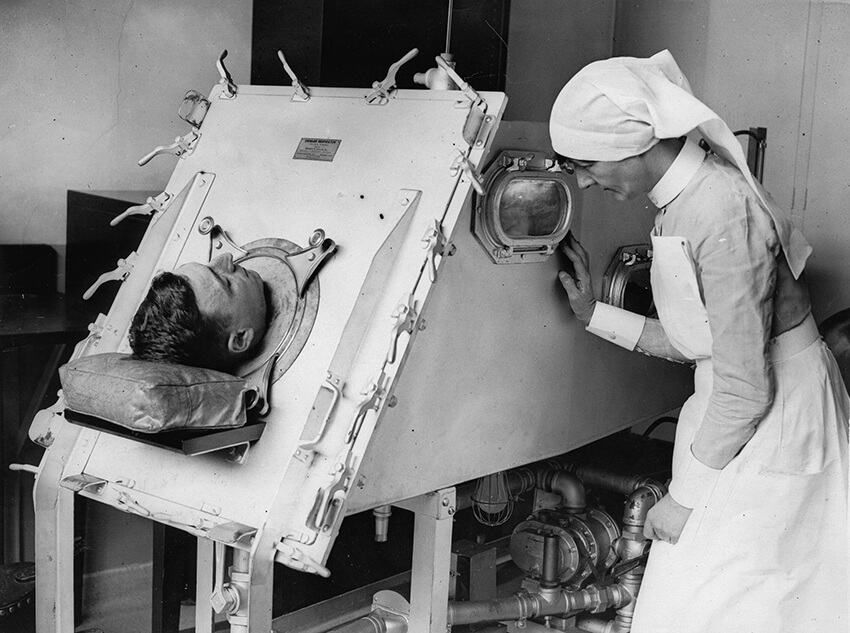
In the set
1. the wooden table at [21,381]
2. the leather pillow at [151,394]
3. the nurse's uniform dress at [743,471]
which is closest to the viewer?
the leather pillow at [151,394]

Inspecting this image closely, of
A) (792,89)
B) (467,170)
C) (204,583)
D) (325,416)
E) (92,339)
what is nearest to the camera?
(325,416)

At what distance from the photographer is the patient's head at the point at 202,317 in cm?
198

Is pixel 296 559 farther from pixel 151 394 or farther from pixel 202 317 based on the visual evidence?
pixel 202 317

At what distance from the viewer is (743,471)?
204cm

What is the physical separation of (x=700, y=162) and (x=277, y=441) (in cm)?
101

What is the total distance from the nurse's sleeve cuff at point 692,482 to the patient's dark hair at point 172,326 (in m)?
1.01

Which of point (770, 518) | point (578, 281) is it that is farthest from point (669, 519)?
point (578, 281)

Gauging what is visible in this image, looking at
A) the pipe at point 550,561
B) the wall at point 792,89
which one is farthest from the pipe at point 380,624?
the wall at point 792,89

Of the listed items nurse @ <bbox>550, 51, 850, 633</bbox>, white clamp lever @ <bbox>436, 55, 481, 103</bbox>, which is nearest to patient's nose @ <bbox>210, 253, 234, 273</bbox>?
white clamp lever @ <bbox>436, 55, 481, 103</bbox>

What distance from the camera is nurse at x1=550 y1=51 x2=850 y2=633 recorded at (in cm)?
188

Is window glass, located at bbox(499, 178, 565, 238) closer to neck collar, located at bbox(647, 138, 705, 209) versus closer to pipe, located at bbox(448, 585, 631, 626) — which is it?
neck collar, located at bbox(647, 138, 705, 209)

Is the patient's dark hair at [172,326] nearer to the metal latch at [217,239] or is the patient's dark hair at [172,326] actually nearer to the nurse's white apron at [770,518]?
the metal latch at [217,239]

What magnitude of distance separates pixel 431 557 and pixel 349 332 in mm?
532

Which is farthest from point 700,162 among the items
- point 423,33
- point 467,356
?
point 423,33
